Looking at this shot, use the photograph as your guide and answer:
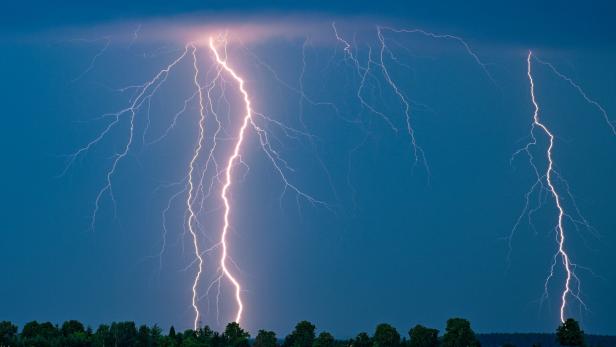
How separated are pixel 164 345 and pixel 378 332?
809 cm

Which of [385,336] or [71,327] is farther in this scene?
[71,327]

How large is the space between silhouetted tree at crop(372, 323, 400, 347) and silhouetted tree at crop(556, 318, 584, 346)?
233 inches

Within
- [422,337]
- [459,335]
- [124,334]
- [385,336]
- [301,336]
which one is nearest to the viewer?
[459,335]

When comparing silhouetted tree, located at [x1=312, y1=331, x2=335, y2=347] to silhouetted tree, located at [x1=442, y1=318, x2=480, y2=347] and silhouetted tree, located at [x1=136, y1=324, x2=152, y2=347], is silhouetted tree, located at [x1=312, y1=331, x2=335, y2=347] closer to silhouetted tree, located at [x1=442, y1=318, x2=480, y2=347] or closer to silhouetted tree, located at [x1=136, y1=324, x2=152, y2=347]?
silhouetted tree, located at [x1=442, y1=318, x2=480, y2=347]

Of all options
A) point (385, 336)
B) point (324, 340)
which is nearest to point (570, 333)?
point (385, 336)

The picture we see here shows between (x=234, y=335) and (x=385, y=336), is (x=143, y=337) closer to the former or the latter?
(x=234, y=335)

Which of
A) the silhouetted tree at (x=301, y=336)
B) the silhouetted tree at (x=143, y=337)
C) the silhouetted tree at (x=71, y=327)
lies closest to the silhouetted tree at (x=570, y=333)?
the silhouetted tree at (x=301, y=336)

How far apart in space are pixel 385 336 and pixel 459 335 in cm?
279

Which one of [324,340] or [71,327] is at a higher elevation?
[71,327]

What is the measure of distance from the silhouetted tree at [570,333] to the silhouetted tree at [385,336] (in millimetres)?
5925

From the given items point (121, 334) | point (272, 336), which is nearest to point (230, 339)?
point (272, 336)

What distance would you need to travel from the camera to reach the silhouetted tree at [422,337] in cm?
3919

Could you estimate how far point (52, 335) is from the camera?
4162cm

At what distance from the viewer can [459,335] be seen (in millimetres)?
38750
